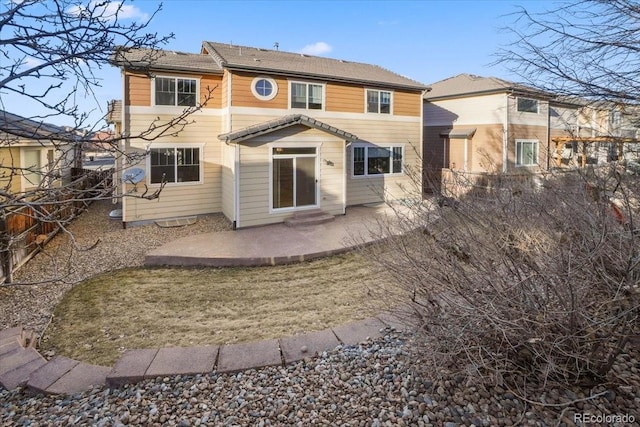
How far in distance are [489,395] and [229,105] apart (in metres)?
11.7

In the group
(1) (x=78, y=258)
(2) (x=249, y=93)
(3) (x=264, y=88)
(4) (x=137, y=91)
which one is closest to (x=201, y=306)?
(1) (x=78, y=258)

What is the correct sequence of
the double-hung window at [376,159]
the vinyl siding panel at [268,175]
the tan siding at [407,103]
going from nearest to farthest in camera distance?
the vinyl siding panel at [268,175] → the double-hung window at [376,159] → the tan siding at [407,103]

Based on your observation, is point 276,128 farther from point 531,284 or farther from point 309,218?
point 531,284

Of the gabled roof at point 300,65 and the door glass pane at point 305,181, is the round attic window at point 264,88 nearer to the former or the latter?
the gabled roof at point 300,65

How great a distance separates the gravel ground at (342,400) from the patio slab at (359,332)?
0.15 metres

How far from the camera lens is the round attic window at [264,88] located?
12945 mm

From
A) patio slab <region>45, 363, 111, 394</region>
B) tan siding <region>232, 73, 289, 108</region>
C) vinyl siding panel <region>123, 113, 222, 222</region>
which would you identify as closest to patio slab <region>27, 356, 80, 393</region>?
patio slab <region>45, 363, 111, 394</region>

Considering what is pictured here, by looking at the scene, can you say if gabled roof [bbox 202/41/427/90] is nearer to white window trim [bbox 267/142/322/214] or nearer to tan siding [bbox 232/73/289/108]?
tan siding [bbox 232/73/289/108]

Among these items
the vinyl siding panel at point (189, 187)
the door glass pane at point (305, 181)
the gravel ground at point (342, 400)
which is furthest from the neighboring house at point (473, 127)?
the gravel ground at point (342, 400)

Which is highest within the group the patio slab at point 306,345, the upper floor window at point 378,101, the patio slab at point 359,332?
the upper floor window at point 378,101

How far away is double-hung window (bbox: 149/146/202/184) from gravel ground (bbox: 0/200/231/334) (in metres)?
1.59

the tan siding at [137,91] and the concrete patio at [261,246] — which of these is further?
the tan siding at [137,91]

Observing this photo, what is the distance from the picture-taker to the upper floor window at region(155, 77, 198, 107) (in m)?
12.3

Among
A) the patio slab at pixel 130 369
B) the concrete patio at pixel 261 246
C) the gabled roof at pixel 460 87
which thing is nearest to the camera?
the patio slab at pixel 130 369
